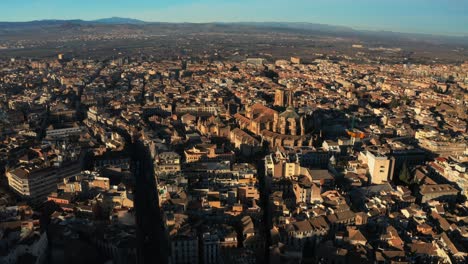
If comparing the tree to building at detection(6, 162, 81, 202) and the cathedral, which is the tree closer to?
the cathedral

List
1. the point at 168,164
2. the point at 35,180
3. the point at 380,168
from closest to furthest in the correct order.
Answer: the point at 35,180
the point at 168,164
the point at 380,168

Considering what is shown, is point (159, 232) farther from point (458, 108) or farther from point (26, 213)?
point (458, 108)

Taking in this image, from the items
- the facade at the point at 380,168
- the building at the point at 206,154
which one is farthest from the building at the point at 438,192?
the building at the point at 206,154

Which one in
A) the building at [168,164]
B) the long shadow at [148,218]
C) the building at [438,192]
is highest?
the building at [168,164]

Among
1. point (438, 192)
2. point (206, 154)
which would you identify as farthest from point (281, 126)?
point (438, 192)

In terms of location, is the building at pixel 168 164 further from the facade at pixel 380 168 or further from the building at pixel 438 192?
the building at pixel 438 192

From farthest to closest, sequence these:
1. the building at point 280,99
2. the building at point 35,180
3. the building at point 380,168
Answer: the building at point 280,99 → the building at point 380,168 → the building at point 35,180

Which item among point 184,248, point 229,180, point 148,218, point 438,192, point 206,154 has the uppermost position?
point 206,154

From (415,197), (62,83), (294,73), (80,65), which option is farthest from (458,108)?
(80,65)

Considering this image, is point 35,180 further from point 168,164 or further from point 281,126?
point 281,126

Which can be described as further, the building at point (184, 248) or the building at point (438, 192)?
the building at point (438, 192)
